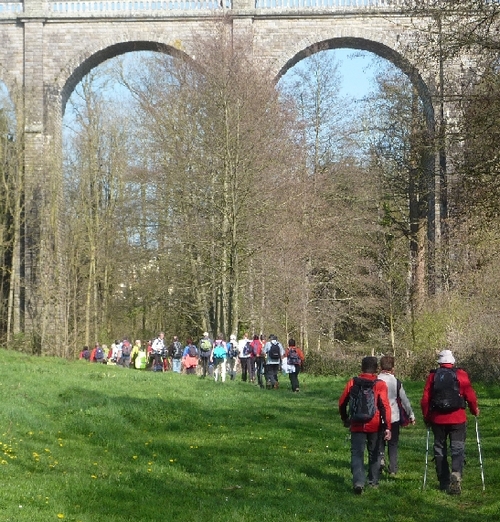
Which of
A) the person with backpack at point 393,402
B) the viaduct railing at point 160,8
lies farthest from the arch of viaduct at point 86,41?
the person with backpack at point 393,402

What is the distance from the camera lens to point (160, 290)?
33.1 metres

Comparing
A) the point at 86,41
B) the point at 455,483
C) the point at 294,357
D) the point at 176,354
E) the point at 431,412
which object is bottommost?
the point at 455,483

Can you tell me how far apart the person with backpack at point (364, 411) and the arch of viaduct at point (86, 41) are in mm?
23140

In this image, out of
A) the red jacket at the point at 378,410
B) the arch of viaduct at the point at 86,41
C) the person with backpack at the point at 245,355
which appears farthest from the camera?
the arch of viaduct at the point at 86,41

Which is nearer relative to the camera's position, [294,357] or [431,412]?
[431,412]

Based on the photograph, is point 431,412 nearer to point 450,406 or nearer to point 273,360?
point 450,406

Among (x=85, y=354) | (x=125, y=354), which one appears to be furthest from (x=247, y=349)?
(x=85, y=354)

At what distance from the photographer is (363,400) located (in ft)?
31.6

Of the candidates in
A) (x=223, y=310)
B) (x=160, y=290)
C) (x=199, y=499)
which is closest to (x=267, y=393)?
(x=223, y=310)

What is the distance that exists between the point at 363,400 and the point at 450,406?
777mm

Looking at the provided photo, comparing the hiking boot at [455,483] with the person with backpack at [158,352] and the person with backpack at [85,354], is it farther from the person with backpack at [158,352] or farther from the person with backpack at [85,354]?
the person with backpack at [85,354]

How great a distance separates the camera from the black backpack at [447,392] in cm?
959

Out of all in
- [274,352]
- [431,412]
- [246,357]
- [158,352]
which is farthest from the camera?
[158,352]

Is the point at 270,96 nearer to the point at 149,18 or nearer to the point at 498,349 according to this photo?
the point at 149,18
